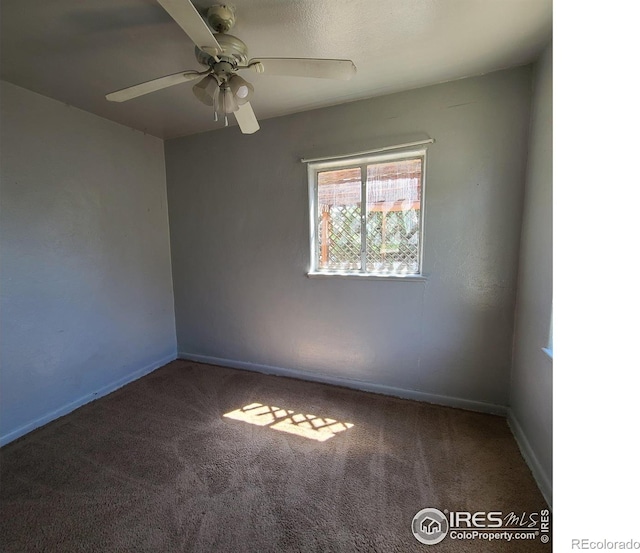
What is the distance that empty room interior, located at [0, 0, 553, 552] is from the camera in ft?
4.17

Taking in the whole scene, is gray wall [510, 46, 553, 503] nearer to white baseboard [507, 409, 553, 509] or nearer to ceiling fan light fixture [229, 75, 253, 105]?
white baseboard [507, 409, 553, 509]

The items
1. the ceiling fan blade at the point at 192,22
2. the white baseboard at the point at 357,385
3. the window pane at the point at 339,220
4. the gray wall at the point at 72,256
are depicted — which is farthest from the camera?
the window pane at the point at 339,220

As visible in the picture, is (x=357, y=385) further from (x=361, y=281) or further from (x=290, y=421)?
(x=361, y=281)

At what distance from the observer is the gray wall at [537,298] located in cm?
140

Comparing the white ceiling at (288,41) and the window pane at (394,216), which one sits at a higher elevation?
the white ceiling at (288,41)

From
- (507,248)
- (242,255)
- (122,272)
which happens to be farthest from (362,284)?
(122,272)

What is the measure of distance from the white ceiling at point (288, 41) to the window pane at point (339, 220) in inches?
24.6

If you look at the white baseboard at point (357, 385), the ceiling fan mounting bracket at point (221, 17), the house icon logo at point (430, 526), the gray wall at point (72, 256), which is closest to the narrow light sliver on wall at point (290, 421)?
the white baseboard at point (357, 385)

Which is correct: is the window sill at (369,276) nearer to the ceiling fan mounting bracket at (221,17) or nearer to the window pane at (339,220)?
the window pane at (339,220)

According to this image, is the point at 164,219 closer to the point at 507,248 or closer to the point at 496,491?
the point at 507,248

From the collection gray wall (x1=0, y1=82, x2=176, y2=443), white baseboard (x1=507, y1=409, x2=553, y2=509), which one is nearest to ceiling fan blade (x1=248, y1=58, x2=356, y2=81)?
gray wall (x1=0, y1=82, x2=176, y2=443)

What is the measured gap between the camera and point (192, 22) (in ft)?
3.11

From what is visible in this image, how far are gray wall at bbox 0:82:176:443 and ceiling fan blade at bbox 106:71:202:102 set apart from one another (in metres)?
1.16

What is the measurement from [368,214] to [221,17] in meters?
1.50
